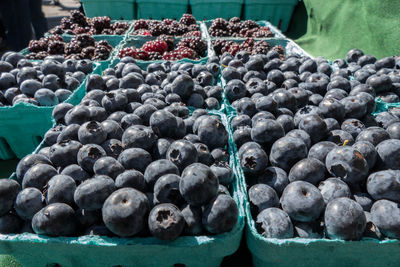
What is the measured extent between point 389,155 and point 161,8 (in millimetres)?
4112

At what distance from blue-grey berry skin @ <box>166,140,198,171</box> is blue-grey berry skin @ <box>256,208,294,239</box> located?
1.16ft

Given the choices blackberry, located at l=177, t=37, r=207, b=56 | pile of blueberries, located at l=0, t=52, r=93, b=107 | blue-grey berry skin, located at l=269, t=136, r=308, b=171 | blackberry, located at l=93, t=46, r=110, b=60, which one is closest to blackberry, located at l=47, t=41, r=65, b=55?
blackberry, located at l=93, t=46, r=110, b=60

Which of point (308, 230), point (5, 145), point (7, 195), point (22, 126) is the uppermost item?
point (7, 195)

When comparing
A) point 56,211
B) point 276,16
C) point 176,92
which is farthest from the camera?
point 276,16

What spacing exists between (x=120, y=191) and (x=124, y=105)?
0.72 metres

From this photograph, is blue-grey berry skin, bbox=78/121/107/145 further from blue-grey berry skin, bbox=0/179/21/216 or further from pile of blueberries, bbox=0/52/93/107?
pile of blueberries, bbox=0/52/93/107

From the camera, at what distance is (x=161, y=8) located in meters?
4.34

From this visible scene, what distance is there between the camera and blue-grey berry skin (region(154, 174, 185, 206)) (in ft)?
3.14

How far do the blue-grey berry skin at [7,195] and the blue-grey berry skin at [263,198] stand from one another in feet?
3.03

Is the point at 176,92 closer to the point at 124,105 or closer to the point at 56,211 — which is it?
the point at 124,105

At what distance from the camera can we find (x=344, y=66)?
2.38 metres

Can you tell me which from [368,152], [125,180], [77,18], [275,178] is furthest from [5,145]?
[77,18]

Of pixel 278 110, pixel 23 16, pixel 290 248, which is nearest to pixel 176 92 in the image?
pixel 278 110

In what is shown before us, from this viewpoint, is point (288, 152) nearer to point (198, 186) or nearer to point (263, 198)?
point (263, 198)
